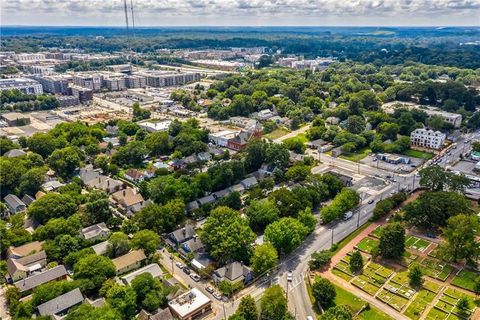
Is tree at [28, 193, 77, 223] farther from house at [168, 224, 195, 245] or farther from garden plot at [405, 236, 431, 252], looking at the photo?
garden plot at [405, 236, 431, 252]

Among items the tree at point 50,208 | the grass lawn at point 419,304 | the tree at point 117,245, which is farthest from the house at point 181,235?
the grass lawn at point 419,304

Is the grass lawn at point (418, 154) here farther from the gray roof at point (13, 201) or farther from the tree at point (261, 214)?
the gray roof at point (13, 201)

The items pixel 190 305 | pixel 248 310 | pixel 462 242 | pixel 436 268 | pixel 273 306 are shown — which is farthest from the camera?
pixel 436 268

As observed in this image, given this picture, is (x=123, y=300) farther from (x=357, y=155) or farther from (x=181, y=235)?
(x=357, y=155)

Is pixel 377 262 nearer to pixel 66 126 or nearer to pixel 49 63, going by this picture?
Answer: pixel 66 126

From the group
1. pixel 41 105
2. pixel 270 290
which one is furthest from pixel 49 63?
pixel 270 290

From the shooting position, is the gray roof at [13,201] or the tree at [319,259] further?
the gray roof at [13,201]

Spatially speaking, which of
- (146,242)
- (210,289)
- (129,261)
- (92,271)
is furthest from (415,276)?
(92,271)
